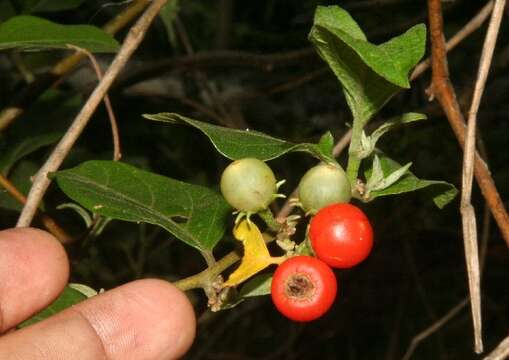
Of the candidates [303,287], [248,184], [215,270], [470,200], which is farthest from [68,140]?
[470,200]

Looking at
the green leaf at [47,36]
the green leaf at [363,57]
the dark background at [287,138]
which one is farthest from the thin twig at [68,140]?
the green leaf at [363,57]

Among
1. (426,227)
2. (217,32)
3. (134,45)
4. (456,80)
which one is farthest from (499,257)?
(134,45)

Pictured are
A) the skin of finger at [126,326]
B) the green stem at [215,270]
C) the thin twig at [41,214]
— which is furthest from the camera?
the thin twig at [41,214]

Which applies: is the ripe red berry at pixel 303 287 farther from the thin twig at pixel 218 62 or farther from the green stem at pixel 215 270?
the thin twig at pixel 218 62

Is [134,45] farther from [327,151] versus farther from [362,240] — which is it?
[362,240]

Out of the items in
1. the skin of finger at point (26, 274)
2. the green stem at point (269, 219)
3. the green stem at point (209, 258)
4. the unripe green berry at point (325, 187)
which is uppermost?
Result: the unripe green berry at point (325, 187)

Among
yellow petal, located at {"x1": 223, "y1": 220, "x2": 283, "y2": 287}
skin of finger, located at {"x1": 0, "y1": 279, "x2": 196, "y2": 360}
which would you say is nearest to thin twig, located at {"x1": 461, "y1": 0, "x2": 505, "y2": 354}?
yellow petal, located at {"x1": 223, "y1": 220, "x2": 283, "y2": 287}
